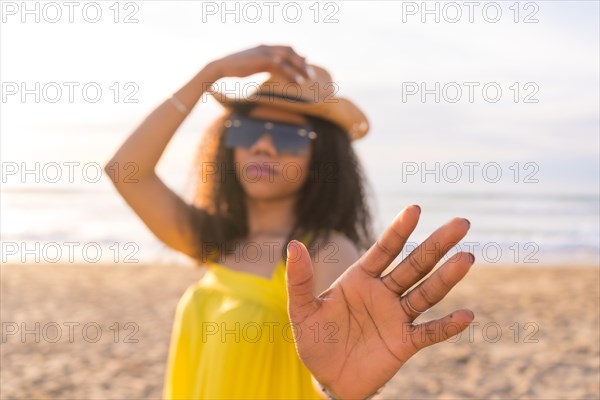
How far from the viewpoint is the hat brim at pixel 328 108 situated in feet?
8.89

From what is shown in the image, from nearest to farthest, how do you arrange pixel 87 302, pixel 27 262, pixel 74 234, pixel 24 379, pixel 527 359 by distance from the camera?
pixel 24 379 → pixel 527 359 → pixel 87 302 → pixel 27 262 → pixel 74 234

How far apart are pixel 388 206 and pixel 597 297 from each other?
51.1 feet

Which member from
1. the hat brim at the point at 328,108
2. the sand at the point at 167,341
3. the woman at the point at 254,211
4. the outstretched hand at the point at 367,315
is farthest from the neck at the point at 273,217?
the sand at the point at 167,341

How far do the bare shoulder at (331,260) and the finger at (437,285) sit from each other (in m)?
0.61

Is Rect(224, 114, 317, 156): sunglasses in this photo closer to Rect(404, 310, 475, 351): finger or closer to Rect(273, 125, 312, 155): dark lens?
Rect(273, 125, 312, 155): dark lens

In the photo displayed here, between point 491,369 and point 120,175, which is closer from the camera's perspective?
point 120,175

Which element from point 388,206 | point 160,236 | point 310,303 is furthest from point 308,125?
point 388,206

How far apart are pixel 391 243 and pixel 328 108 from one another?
1.10 m

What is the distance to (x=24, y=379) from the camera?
5863mm

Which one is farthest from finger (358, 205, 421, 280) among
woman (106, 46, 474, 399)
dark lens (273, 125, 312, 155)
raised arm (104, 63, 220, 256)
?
raised arm (104, 63, 220, 256)

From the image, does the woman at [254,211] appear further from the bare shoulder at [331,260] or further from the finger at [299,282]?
the finger at [299,282]

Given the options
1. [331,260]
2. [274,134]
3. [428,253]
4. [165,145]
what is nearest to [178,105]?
[165,145]

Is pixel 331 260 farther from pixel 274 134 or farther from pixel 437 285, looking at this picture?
pixel 437 285

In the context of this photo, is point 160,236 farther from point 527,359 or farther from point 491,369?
point 527,359
